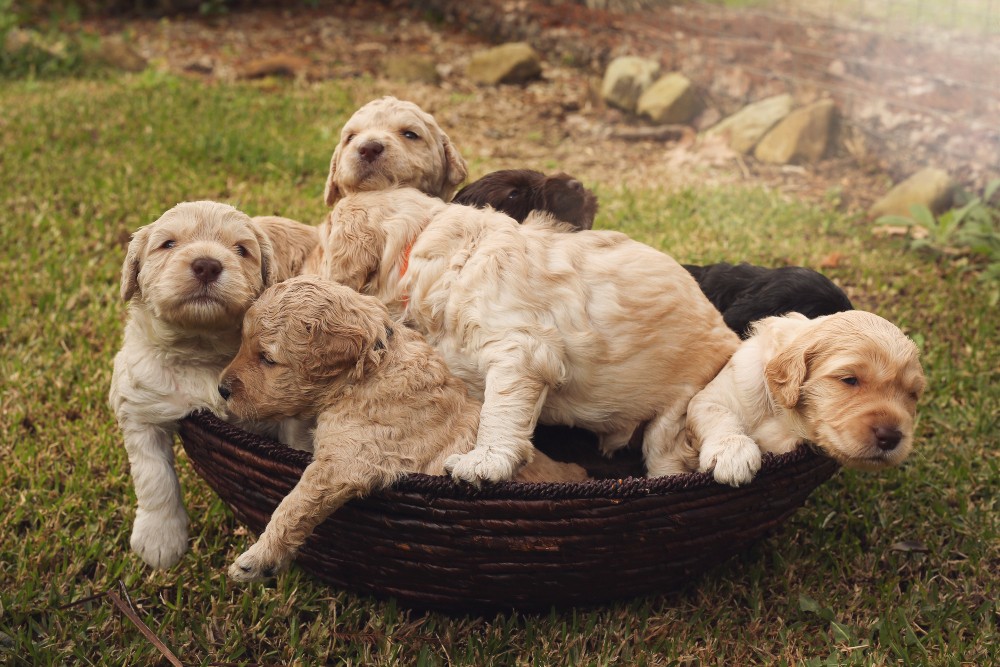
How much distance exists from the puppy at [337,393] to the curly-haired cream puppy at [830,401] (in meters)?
0.87

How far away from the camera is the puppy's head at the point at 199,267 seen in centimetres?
306

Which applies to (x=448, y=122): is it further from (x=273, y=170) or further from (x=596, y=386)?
(x=596, y=386)

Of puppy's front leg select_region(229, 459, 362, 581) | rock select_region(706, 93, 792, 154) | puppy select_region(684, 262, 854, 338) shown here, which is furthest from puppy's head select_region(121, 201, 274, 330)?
rock select_region(706, 93, 792, 154)

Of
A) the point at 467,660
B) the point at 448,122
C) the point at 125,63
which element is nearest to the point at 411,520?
the point at 467,660

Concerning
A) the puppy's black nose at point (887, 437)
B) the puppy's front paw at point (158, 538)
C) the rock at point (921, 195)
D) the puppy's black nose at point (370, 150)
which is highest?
Answer: the puppy's black nose at point (370, 150)

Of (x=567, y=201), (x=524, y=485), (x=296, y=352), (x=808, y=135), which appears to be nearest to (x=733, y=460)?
(x=524, y=485)

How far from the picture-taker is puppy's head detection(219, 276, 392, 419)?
9.81ft

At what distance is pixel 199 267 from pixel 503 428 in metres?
1.13

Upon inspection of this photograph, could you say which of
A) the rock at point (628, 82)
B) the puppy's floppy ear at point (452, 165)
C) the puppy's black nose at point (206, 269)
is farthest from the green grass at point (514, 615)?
the rock at point (628, 82)

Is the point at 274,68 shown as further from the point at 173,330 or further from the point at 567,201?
the point at 173,330

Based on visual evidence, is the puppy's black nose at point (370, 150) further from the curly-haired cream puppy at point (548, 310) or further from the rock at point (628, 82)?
the rock at point (628, 82)

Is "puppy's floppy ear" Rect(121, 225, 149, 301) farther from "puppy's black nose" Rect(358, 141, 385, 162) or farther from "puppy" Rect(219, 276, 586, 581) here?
"puppy's black nose" Rect(358, 141, 385, 162)

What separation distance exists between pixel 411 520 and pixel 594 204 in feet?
6.38

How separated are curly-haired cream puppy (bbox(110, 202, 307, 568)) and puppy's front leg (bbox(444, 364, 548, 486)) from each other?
2.90 ft
